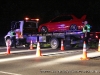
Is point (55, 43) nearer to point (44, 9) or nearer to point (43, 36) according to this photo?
point (43, 36)

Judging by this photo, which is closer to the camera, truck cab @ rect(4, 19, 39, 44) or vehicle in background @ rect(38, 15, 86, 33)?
vehicle in background @ rect(38, 15, 86, 33)

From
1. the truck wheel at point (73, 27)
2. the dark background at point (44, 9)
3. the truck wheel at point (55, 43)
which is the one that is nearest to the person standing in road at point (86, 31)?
the truck wheel at point (73, 27)

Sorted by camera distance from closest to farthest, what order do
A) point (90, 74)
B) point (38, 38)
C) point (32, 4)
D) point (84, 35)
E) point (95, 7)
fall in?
point (90, 74), point (84, 35), point (38, 38), point (95, 7), point (32, 4)

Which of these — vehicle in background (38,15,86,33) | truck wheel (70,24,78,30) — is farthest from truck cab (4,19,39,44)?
truck wheel (70,24,78,30)

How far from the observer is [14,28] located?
26.0 m

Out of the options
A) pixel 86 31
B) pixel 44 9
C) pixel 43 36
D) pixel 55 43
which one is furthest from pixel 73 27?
pixel 44 9

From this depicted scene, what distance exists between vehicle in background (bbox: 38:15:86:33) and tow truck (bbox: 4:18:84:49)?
34 centimetres

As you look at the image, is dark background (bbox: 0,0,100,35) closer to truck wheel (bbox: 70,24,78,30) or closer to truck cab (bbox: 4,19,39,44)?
truck cab (bbox: 4,19,39,44)

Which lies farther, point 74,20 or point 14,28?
point 14,28

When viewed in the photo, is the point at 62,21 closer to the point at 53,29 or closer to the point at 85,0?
the point at 53,29

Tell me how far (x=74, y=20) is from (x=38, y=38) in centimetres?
394

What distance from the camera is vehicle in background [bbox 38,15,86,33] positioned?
21.9 metres

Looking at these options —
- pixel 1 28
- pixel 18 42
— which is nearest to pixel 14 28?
pixel 18 42

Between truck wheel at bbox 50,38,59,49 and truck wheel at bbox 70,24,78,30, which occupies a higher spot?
truck wheel at bbox 70,24,78,30
